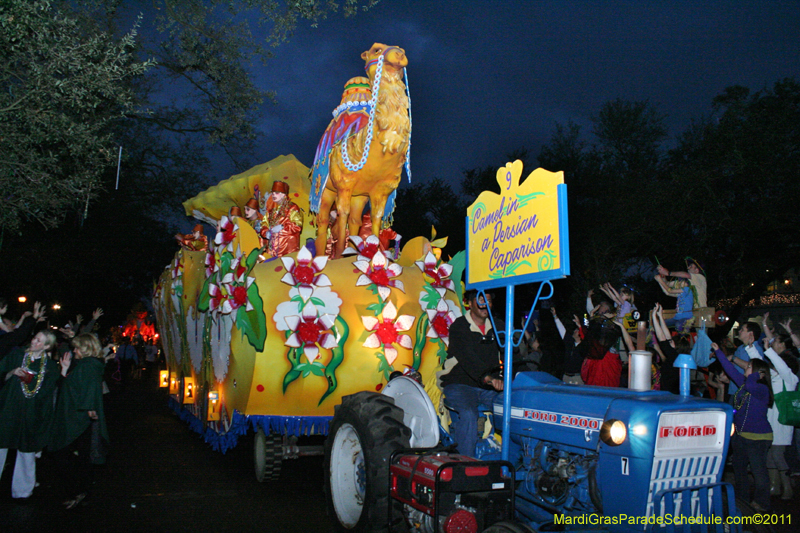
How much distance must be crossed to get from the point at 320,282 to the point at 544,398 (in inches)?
115

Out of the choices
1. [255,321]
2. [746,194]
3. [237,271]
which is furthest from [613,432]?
[746,194]

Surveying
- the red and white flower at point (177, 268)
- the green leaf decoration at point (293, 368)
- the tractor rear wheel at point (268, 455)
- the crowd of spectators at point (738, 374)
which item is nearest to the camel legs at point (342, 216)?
the green leaf decoration at point (293, 368)

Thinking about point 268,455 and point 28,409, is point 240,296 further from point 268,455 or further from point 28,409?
point 28,409

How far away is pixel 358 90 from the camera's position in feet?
23.1

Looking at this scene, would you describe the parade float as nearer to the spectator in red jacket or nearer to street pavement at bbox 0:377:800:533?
street pavement at bbox 0:377:800:533

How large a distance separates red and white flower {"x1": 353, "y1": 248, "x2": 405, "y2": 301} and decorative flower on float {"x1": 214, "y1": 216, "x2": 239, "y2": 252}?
158 centimetres

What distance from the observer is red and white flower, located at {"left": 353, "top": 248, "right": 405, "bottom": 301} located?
6219mm

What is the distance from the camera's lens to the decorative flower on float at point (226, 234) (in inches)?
270

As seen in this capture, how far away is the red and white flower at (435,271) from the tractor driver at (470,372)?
75.3 inches

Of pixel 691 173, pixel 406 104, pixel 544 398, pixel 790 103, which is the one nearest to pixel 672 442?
pixel 544 398

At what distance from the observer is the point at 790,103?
14.6 m

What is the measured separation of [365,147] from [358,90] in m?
0.75

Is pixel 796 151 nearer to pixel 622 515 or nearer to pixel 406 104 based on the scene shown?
pixel 406 104

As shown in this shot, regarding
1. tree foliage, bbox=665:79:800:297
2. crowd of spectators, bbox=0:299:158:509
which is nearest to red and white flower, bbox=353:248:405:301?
crowd of spectators, bbox=0:299:158:509
